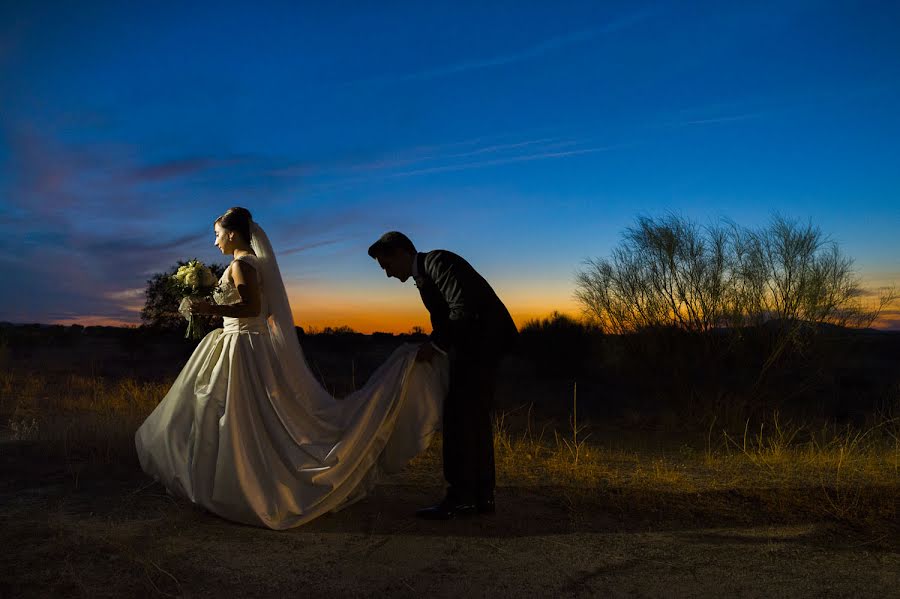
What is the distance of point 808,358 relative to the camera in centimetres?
1205

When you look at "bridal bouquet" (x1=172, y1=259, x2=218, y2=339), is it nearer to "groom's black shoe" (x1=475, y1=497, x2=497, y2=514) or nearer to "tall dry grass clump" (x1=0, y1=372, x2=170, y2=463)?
"tall dry grass clump" (x1=0, y1=372, x2=170, y2=463)

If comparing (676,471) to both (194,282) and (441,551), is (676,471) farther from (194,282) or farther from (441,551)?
(194,282)

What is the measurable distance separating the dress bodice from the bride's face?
5.9 inches

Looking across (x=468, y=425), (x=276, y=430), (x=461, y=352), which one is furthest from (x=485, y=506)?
(x=276, y=430)

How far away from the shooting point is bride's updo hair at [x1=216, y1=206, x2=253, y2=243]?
5434 millimetres

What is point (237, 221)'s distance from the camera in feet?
17.9

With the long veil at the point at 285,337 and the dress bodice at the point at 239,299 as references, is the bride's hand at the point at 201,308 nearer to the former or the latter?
the dress bodice at the point at 239,299

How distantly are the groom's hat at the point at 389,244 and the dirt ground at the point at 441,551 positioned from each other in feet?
6.51

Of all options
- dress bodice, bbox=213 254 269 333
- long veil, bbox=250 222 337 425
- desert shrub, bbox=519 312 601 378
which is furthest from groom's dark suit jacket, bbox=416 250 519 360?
desert shrub, bbox=519 312 601 378

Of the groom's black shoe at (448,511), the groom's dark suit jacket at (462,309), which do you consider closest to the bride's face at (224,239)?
the groom's dark suit jacket at (462,309)

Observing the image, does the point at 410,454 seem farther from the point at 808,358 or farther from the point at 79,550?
the point at 808,358

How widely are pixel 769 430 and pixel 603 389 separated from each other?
25.2 feet

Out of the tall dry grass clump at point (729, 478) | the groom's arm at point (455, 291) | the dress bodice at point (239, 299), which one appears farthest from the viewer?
the tall dry grass clump at point (729, 478)

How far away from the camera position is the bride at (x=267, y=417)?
16.3ft
